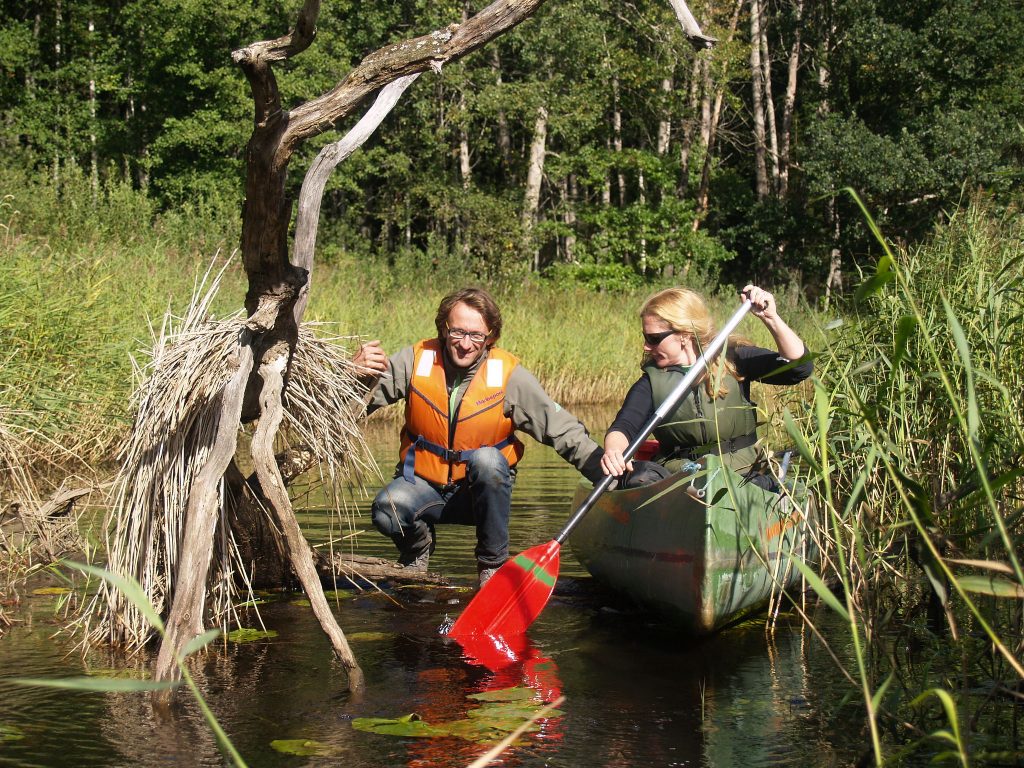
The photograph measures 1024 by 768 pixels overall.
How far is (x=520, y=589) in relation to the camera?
14.0ft

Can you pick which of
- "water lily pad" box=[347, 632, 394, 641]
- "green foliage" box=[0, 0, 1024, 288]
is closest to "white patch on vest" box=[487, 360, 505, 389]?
"water lily pad" box=[347, 632, 394, 641]

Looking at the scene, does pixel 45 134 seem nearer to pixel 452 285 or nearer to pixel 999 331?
pixel 452 285

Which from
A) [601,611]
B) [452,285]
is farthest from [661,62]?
[601,611]

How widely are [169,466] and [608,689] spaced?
159cm

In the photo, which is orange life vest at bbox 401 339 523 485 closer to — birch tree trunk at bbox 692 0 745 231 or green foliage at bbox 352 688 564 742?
green foliage at bbox 352 688 564 742

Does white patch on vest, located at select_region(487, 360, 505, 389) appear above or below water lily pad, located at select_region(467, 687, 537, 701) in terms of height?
above

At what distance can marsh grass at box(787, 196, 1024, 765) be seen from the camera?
2.53 m

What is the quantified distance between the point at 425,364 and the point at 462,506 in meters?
0.60

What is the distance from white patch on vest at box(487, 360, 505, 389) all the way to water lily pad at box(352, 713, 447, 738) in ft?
5.56

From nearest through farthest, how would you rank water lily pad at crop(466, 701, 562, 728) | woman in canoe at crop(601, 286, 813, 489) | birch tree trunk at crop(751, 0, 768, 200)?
water lily pad at crop(466, 701, 562, 728), woman in canoe at crop(601, 286, 813, 489), birch tree trunk at crop(751, 0, 768, 200)

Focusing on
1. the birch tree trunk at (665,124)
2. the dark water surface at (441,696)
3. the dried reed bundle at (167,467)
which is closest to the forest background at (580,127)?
the birch tree trunk at (665,124)

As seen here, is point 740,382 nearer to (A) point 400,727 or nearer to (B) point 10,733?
(A) point 400,727

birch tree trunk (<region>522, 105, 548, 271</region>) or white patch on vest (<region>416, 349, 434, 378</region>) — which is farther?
birch tree trunk (<region>522, 105, 548, 271</region>)

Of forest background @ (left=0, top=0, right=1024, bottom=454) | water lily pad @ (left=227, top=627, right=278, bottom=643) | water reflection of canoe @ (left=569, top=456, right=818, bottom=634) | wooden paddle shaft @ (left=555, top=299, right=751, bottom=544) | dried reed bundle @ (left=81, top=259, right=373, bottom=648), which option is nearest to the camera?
dried reed bundle @ (left=81, top=259, right=373, bottom=648)
